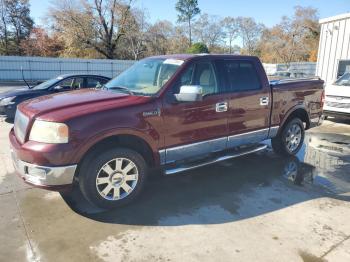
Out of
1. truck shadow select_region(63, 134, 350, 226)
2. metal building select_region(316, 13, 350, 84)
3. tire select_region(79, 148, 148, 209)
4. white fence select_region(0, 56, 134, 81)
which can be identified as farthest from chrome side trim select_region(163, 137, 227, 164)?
white fence select_region(0, 56, 134, 81)

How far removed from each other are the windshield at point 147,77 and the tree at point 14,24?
130 ft

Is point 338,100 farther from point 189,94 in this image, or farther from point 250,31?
point 250,31

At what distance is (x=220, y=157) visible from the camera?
4.91 m

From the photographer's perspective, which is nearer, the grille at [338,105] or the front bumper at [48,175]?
the front bumper at [48,175]

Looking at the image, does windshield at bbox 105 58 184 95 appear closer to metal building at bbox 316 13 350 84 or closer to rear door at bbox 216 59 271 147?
rear door at bbox 216 59 271 147

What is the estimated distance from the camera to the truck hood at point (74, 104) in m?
3.63

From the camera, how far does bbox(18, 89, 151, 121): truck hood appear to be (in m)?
3.63

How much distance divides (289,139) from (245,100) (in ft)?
5.74

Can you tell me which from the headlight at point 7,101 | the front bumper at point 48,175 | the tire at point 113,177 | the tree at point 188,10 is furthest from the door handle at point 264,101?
the tree at point 188,10

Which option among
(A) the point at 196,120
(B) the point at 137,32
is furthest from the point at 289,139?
(B) the point at 137,32

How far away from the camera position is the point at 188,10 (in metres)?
52.2

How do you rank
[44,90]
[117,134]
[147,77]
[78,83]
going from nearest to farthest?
[117,134] < [147,77] < [44,90] < [78,83]

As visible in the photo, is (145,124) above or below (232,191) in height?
above

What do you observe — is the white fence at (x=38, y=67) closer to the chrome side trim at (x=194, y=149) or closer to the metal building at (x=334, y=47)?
the metal building at (x=334, y=47)
